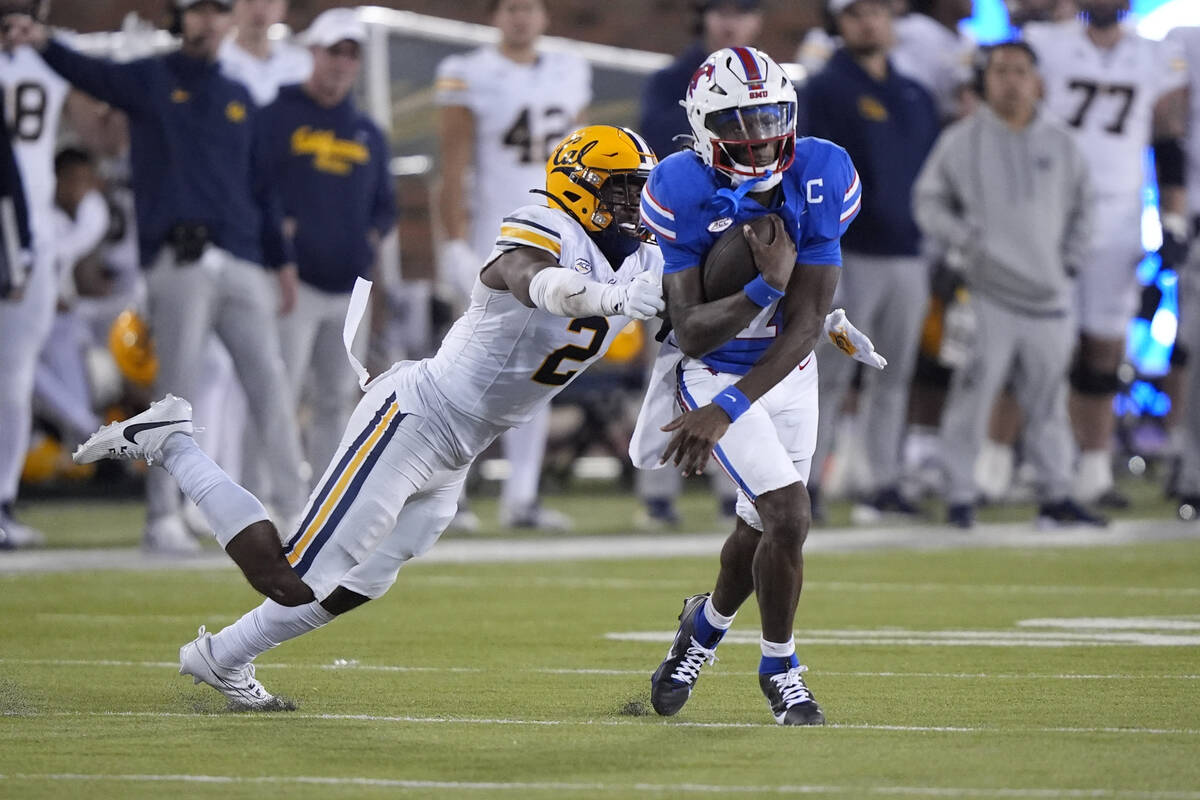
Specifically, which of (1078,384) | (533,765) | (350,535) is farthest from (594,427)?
(533,765)

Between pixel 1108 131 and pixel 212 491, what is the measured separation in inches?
277

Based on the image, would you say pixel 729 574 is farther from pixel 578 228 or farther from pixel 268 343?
pixel 268 343

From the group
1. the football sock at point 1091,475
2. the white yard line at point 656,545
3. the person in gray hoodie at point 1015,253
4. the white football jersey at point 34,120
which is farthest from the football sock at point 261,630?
the football sock at point 1091,475

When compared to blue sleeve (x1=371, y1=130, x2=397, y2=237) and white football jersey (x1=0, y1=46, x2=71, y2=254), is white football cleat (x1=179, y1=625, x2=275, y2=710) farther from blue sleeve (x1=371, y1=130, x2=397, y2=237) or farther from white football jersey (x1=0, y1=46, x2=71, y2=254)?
blue sleeve (x1=371, y1=130, x2=397, y2=237)

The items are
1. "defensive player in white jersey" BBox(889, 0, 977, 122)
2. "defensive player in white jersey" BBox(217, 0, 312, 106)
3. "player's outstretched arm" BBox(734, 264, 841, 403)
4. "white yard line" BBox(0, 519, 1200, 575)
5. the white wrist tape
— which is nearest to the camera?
the white wrist tape

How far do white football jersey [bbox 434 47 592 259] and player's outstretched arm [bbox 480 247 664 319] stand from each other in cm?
521

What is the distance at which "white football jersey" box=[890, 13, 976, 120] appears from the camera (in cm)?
1158

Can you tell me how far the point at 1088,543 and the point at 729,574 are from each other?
4.66 metres

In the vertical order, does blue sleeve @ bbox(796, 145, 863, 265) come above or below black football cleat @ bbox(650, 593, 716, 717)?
above

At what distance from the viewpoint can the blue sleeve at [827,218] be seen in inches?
189

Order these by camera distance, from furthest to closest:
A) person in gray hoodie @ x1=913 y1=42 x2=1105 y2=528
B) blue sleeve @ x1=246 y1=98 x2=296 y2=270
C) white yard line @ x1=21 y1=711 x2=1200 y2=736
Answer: person in gray hoodie @ x1=913 y1=42 x2=1105 y2=528 → blue sleeve @ x1=246 y1=98 x2=296 y2=270 → white yard line @ x1=21 y1=711 x2=1200 y2=736

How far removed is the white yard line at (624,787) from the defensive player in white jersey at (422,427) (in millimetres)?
1009

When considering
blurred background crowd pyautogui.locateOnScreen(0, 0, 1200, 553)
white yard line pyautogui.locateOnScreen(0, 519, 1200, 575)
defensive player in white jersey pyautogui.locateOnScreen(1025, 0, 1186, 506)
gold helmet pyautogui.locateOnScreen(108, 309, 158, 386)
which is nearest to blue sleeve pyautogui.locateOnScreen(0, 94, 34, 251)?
blurred background crowd pyautogui.locateOnScreen(0, 0, 1200, 553)

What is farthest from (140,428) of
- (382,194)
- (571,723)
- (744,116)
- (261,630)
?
(382,194)
